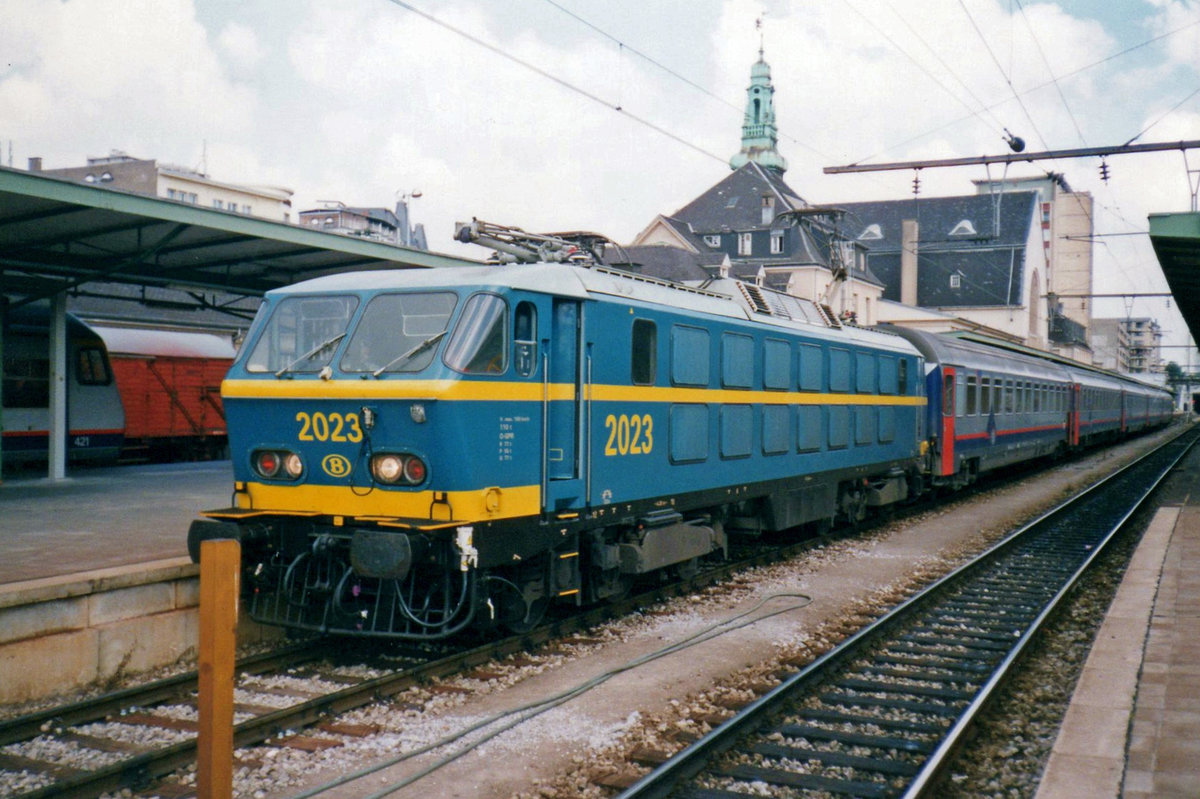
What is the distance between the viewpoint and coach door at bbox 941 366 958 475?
19.3m

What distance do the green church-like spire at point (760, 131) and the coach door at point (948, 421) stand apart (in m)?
52.9

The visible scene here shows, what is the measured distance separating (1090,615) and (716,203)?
177 ft

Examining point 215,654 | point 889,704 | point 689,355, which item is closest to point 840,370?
point 689,355

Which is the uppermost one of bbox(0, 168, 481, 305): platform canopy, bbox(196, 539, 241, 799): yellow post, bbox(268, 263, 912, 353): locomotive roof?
bbox(0, 168, 481, 305): platform canopy

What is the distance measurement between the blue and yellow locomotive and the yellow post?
3105 mm

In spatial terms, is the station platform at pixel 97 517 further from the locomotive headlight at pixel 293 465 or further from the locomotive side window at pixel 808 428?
the locomotive side window at pixel 808 428

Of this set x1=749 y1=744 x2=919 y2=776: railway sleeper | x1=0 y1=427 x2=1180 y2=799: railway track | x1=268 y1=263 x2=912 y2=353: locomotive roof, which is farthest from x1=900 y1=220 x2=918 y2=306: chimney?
x1=749 y1=744 x2=919 y2=776: railway sleeper

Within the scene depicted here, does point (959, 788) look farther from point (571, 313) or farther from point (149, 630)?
point (149, 630)

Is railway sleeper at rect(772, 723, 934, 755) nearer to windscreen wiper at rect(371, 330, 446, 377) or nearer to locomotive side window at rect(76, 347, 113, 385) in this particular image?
windscreen wiper at rect(371, 330, 446, 377)

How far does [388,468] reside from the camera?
7.64 m

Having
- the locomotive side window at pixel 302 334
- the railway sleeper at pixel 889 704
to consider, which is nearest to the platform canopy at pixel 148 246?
the locomotive side window at pixel 302 334

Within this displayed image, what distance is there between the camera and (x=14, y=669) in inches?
282

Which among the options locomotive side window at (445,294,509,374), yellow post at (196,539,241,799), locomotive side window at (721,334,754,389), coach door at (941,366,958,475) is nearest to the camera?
yellow post at (196,539,241,799)

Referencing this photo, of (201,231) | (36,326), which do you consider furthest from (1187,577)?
(36,326)
